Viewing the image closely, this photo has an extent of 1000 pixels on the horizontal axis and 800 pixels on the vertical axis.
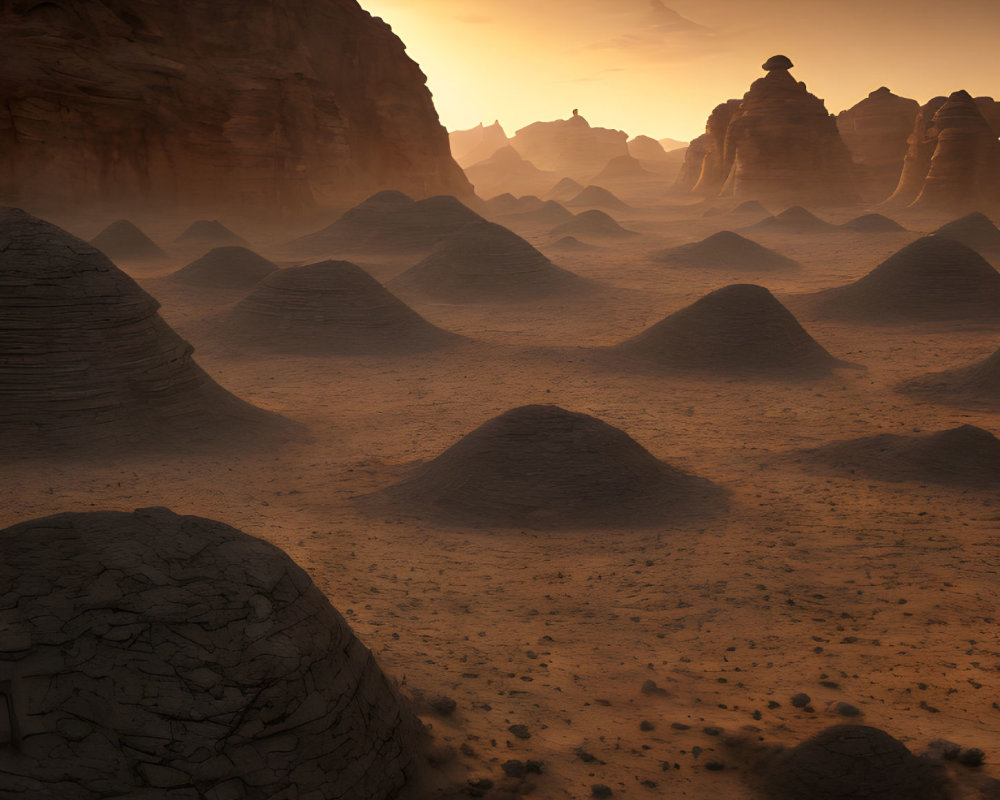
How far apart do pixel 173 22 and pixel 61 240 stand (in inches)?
991

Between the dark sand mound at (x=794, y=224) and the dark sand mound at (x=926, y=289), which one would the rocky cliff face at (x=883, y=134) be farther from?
the dark sand mound at (x=926, y=289)

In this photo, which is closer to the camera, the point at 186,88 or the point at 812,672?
the point at 812,672

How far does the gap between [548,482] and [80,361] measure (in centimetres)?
508

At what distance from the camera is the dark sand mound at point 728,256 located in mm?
26172

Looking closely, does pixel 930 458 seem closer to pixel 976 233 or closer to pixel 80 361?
pixel 80 361

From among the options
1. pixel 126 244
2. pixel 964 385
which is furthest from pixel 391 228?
pixel 964 385

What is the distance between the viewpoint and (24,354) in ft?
29.5

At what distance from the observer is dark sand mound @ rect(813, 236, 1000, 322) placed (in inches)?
708

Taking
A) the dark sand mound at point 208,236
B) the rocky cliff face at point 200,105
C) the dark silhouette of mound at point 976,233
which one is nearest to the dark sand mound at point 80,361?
the dark sand mound at point 208,236

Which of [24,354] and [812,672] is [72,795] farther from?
[24,354]

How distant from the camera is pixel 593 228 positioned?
36.1 metres

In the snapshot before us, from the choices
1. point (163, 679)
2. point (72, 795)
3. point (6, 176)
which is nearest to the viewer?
point (72, 795)

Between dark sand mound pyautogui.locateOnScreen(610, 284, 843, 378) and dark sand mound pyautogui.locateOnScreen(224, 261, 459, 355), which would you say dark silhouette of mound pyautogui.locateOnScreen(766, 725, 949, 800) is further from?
dark sand mound pyautogui.locateOnScreen(224, 261, 459, 355)

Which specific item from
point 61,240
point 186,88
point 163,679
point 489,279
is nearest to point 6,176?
point 186,88
